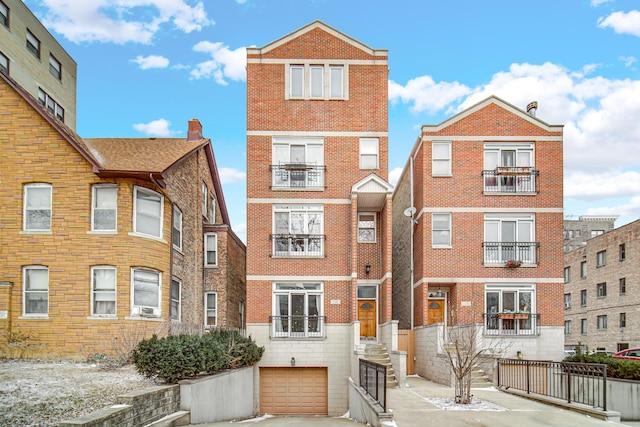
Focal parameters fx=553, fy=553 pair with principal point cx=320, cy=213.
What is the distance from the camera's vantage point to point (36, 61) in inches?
1241

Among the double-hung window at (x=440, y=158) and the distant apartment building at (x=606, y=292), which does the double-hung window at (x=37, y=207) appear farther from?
the distant apartment building at (x=606, y=292)

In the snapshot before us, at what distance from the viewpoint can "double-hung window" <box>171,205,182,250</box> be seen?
2083 cm

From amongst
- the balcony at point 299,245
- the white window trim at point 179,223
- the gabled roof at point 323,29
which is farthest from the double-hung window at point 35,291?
the gabled roof at point 323,29

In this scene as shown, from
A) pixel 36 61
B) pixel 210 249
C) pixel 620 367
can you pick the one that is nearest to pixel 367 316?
pixel 210 249

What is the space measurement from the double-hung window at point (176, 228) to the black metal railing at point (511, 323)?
12.6 m

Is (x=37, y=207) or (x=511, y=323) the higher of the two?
(x=37, y=207)

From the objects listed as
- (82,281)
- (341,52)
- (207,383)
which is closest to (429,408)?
(207,383)

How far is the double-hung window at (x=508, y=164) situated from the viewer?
→ 76.5ft

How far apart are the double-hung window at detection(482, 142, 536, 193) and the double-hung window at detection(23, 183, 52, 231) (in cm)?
1678

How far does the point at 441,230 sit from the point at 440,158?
3.04 m

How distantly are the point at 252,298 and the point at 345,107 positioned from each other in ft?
28.4

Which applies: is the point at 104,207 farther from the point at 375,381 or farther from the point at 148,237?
the point at 375,381

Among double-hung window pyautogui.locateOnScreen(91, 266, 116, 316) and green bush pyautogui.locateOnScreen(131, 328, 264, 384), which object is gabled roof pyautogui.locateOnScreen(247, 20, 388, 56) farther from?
green bush pyautogui.locateOnScreen(131, 328, 264, 384)

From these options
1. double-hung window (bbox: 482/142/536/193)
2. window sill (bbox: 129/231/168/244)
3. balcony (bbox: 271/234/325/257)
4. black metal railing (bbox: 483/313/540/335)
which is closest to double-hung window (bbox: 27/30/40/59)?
window sill (bbox: 129/231/168/244)
